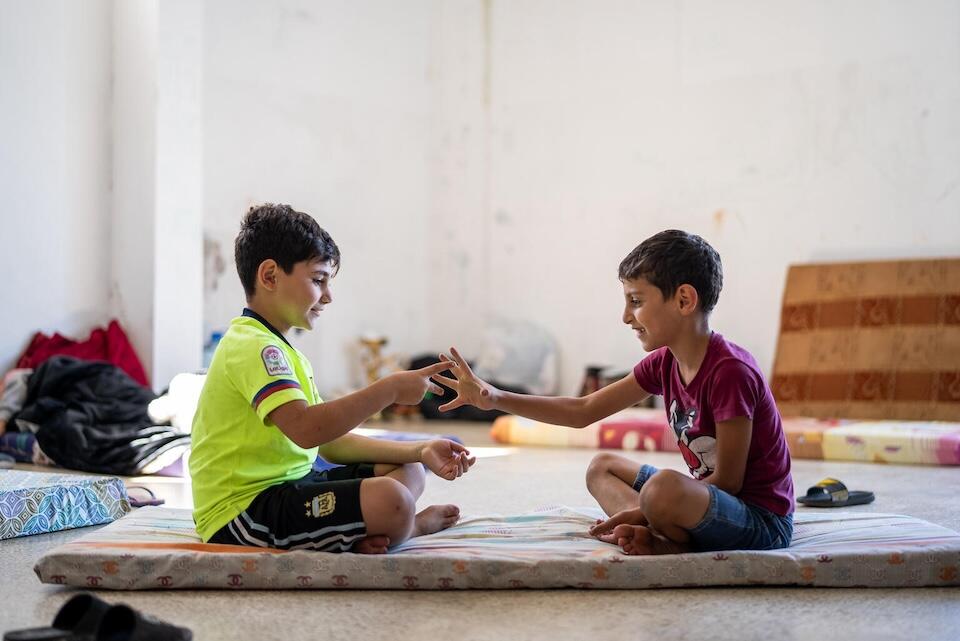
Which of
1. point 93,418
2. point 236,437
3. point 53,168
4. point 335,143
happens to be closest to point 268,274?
point 236,437

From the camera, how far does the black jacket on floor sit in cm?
460

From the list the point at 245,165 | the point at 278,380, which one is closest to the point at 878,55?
the point at 245,165

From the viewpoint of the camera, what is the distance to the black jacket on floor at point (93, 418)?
4.60 meters

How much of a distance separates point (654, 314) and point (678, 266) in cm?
14

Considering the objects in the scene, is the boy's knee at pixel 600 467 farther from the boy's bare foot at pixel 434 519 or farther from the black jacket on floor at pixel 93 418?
the black jacket on floor at pixel 93 418

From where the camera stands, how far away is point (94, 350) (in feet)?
18.5

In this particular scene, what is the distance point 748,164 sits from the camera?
673 centimetres

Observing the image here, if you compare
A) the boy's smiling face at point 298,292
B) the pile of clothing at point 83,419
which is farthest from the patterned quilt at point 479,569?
the pile of clothing at point 83,419

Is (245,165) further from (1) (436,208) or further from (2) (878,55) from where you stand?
(2) (878,55)

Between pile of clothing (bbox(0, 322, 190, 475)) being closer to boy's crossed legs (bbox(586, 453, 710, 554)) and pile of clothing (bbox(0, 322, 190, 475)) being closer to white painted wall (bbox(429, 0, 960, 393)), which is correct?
boy's crossed legs (bbox(586, 453, 710, 554))

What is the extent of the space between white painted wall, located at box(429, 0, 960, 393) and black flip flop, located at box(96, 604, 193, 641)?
537 cm

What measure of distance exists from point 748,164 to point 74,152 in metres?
4.19

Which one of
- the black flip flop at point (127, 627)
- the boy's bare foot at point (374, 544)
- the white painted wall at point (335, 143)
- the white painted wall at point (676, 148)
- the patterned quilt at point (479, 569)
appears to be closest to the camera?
the black flip flop at point (127, 627)

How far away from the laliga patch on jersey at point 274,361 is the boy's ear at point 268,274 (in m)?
0.22
